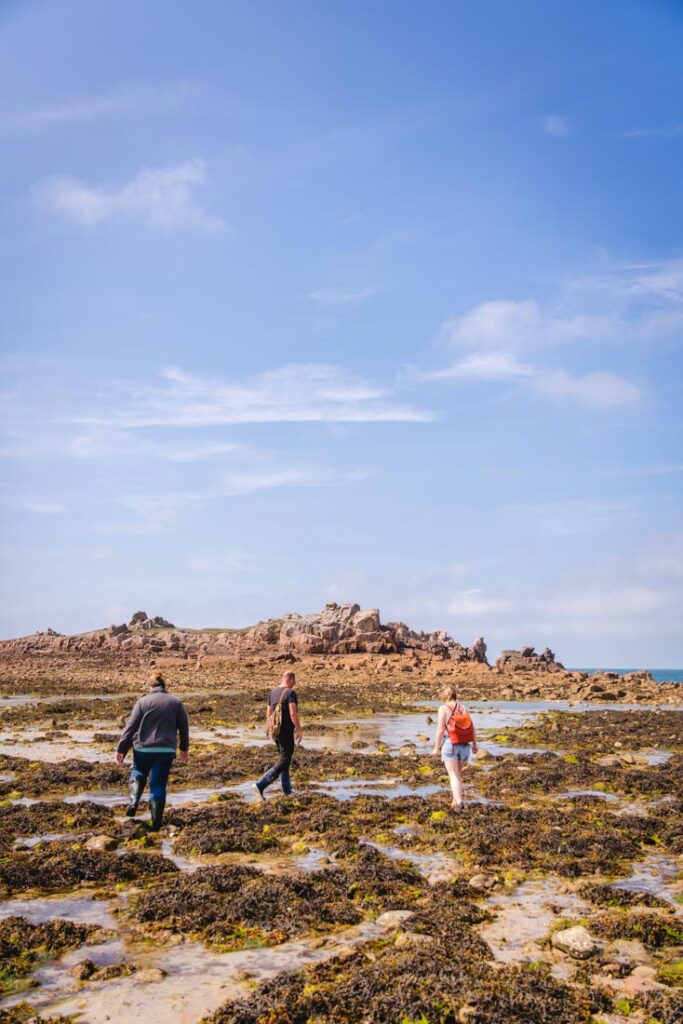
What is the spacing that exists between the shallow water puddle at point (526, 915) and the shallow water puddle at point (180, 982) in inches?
47.4

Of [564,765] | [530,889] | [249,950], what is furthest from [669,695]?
[249,950]

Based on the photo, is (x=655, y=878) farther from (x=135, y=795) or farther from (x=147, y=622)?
(x=147, y=622)

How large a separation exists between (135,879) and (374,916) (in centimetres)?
316

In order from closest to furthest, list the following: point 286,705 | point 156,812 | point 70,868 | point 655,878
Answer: point 70,868
point 655,878
point 156,812
point 286,705

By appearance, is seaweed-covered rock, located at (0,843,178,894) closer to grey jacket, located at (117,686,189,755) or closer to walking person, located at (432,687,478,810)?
grey jacket, located at (117,686,189,755)

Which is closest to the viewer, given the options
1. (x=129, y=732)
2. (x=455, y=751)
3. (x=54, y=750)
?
(x=129, y=732)

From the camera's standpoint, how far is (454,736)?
504 inches

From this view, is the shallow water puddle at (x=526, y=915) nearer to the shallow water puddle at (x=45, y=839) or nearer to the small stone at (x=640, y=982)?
the small stone at (x=640, y=982)

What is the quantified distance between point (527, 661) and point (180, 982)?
72.1 metres

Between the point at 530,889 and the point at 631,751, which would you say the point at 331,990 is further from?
the point at 631,751

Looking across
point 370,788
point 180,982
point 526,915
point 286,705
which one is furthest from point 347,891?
point 370,788

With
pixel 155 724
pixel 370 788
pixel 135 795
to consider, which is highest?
pixel 155 724

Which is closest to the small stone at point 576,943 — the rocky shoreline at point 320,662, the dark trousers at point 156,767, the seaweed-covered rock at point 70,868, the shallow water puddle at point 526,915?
the shallow water puddle at point 526,915

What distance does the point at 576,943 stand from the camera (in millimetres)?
6672
